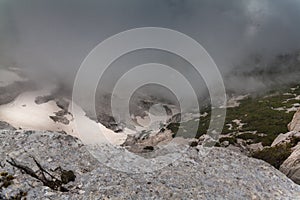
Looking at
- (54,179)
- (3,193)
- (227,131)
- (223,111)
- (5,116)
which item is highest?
(223,111)

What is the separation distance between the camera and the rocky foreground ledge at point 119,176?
18688 millimetres

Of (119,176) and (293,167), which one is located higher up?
(293,167)

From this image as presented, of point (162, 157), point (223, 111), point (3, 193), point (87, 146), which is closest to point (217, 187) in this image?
point (162, 157)

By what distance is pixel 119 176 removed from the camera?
2038cm

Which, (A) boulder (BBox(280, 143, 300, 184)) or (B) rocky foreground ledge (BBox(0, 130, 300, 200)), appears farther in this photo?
(A) boulder (BBox(280, 143, 300, 184))

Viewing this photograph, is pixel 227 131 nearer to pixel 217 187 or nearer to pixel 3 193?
pixel 217 187

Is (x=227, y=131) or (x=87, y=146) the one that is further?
(x=227, y=131)

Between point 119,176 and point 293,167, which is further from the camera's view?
point 293,167

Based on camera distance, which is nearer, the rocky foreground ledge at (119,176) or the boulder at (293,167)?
the rocky foreground ledge at (119,176)

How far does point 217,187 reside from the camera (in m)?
20.5

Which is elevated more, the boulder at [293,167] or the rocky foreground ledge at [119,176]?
the boulder at [293,167]

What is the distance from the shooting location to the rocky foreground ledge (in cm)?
1869

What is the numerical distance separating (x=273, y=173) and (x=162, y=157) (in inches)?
309

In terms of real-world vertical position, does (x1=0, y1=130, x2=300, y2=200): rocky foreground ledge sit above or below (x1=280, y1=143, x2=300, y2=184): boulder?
below
